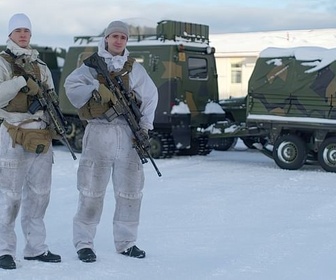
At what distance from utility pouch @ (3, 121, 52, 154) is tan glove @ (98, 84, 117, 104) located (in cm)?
54

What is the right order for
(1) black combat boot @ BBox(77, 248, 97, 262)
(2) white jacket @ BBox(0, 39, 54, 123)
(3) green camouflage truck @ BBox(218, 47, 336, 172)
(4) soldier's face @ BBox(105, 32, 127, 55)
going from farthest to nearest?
(3) green camouflage truck @ BBox(218, 47, 336, 172) < (4) soldier's face @ BBox(105, 32, 127, 55) < (1) black combat boot @ BBox(77, 248, 97, 262) < (2) white jacket @ BBox(0, 39, 54, 123)

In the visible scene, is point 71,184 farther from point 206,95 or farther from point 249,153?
point 249,153

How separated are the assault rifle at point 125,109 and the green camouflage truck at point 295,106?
263 inches

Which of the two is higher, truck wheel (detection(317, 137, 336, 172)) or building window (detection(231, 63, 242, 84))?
building window (detection(231, 63, 242, 84))

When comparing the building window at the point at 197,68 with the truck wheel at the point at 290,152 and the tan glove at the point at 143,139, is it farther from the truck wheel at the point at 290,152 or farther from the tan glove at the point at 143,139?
the tan glove at the point at 143,139

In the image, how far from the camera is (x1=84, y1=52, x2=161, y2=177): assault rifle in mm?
5207

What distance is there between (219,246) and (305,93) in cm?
646

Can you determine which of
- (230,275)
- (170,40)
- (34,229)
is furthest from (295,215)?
(170,40)

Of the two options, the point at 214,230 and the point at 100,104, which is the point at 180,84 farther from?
the point at 100,104

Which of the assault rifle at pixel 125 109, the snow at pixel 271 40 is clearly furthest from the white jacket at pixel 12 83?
the snow at pixel 271 40

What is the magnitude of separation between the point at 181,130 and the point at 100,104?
26.3ft

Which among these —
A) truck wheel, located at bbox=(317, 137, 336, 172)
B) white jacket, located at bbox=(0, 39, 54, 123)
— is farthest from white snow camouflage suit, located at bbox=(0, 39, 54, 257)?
truck wheel, located at bbox=(317, 137, 336, 172)

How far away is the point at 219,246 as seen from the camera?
19.2ft

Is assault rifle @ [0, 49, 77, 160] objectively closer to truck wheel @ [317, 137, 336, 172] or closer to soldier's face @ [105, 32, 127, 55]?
soldier's face @ [105, 32, 127, 55]
